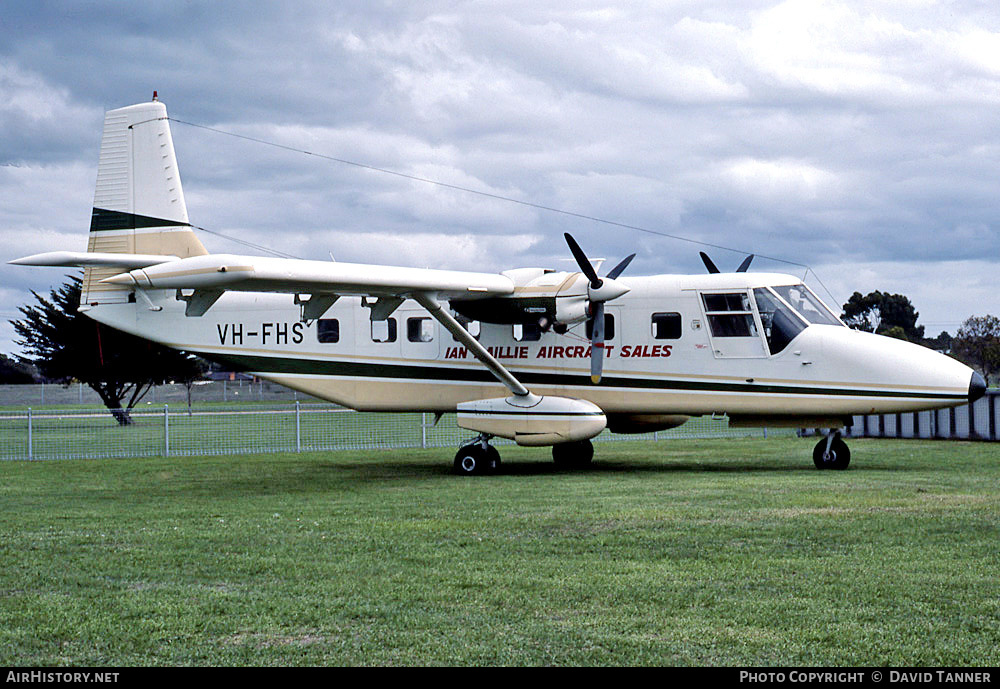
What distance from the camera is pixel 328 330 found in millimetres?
18922

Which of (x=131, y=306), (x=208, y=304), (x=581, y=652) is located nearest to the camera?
(x=581, y=652)

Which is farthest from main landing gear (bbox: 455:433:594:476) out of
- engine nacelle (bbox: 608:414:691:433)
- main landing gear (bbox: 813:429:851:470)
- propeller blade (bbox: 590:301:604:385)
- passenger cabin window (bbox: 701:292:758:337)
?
main landing gear (bbox: 813:429:851:470)

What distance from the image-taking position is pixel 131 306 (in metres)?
19.4

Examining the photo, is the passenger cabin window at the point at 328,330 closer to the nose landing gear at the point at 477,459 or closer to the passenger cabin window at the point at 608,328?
the nose landing gear at the point at 477,459

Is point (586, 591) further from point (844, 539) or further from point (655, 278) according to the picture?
point (655, 278)

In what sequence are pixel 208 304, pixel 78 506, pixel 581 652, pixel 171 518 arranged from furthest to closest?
pixel 208 304 → pixel 78 506 → pixel 171 518 → pixel 581 652

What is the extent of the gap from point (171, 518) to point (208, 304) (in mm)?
3905

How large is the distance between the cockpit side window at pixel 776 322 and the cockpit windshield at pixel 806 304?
6.7 inches

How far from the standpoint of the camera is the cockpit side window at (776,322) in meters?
16.7

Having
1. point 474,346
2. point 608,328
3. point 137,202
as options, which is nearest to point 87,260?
point 137,202

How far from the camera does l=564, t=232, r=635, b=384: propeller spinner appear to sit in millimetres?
16641

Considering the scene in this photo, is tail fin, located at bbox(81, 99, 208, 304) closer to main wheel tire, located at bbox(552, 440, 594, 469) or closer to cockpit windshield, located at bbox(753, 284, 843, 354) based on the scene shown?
main wheel tire, located at bbox(552, 440, 594, 469)

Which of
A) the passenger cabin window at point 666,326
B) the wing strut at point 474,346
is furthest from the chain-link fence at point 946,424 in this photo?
the wing strut at point 474,346
